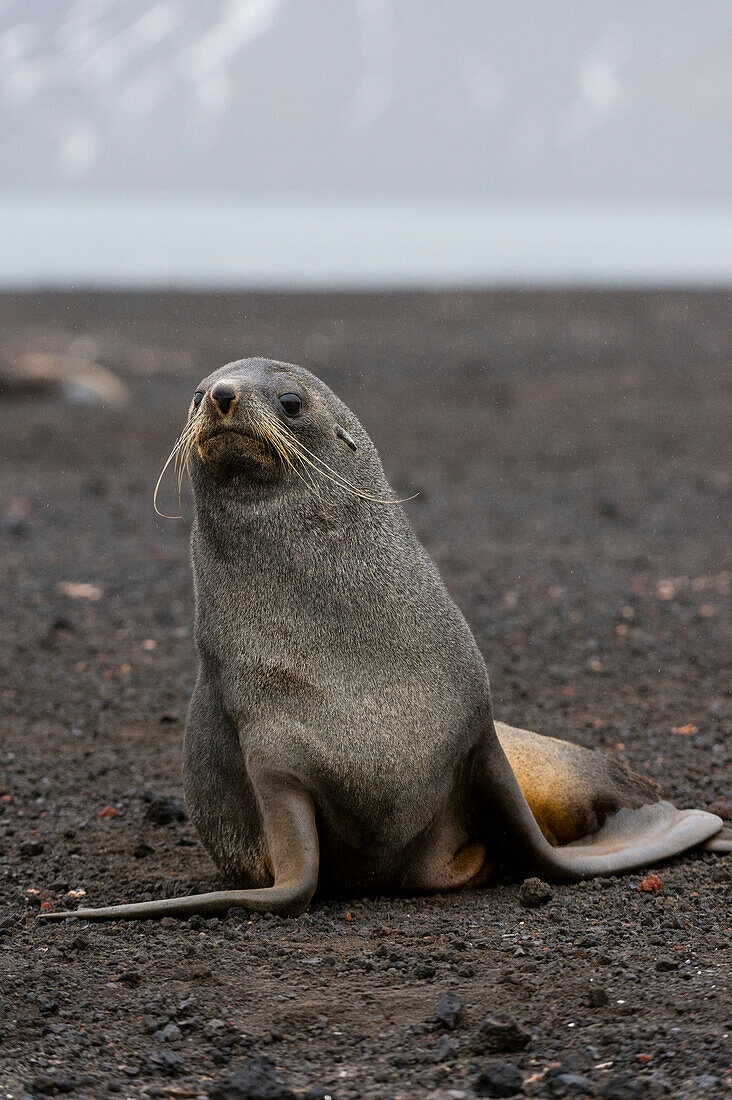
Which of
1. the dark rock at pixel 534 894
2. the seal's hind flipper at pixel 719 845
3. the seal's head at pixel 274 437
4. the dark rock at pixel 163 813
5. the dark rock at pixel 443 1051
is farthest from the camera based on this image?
the dark rock at pixel 163 813

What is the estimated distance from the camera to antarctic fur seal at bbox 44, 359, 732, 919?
4508 mm

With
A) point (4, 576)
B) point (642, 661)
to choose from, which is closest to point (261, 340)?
point (4, 576)

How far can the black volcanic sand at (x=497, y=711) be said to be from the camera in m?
3.50

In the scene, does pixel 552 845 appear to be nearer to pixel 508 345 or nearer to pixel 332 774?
pixel 332 774

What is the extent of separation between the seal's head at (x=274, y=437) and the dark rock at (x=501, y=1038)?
191cm

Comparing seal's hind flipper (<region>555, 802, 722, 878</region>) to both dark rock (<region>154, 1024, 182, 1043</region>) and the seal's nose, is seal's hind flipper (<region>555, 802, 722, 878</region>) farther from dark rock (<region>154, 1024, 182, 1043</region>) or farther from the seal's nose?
the seal's nose

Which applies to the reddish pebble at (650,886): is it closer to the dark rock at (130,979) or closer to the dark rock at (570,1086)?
the dark rock at (570,1086)

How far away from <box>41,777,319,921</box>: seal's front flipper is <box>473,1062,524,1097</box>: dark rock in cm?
121

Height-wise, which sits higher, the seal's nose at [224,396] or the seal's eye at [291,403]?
the seal's eye at [291,403]

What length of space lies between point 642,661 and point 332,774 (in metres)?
3.73

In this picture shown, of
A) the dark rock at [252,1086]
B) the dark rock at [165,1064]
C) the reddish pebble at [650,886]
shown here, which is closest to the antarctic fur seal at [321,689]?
the reddish pebble at [650,886]

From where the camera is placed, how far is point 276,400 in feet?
15.4

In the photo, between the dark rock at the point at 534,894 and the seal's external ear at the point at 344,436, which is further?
the seal's external ear at the point at 344,436

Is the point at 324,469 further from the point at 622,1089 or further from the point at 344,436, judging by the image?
the point at 622,1089
